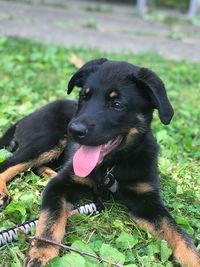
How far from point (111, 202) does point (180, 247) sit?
0.86m

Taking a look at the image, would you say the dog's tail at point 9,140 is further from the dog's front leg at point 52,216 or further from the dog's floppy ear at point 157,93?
the dog's floppy ear at point 157,93

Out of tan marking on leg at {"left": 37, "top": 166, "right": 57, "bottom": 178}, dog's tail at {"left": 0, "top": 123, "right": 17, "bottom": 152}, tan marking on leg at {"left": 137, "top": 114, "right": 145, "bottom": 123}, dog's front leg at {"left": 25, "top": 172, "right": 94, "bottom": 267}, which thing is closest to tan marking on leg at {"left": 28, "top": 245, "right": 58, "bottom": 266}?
dog's front leg at {"left": 25, "top": 172, "right": 94, "bottom": 267}

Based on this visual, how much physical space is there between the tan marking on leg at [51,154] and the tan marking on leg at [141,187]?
893 millimetres

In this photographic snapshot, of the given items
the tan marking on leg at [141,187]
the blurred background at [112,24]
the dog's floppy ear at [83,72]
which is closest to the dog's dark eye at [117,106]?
the dog's floppy ear at [83,72]

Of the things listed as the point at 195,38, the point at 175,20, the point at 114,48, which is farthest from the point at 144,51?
the point at 175,20

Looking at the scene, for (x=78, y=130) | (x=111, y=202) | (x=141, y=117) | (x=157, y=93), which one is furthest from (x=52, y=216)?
(x=157, y=93)

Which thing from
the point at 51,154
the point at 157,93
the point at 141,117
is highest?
the point at 157,93

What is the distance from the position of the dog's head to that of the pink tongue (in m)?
0.06

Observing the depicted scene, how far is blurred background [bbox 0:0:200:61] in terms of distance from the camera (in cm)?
1155

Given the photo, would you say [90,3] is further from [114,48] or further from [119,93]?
[119,93]

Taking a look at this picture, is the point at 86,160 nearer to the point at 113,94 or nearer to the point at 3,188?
the point at 113,94

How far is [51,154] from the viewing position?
4637 millimetres

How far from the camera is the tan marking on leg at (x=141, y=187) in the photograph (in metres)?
4.02

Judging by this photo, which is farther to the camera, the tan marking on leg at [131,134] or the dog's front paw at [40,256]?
the tan marking on leg at [131,134]
